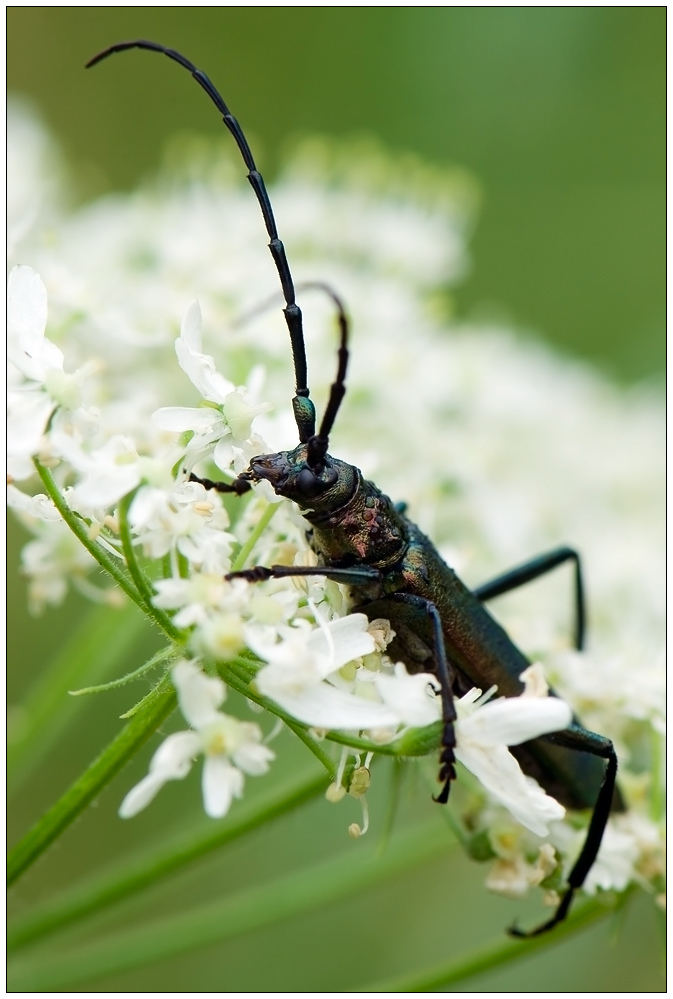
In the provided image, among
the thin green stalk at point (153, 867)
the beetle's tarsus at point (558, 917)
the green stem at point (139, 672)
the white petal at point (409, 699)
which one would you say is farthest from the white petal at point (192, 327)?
the beetle's tarsus at point (558, 917)

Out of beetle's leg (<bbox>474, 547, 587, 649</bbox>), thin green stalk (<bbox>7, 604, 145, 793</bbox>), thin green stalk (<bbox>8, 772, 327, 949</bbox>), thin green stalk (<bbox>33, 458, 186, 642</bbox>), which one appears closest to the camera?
thin green stalk (<bbox>33, 458, 186, 642</bbox>)

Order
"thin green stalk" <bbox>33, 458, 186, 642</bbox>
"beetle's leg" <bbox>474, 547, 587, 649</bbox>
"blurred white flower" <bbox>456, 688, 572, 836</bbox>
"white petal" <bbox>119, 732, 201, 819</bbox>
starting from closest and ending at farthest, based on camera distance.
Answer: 1. "white petal" <bbox>119, 732, 201, 819</bbox>
2. "thin green stalk" <bbox>33, 458, 186, 642</bbox>
3. "blurred white flower" <bbox>456, 688, 572, 836</bbox>
4. "beetle's leg" <bbox>474, 547, 587, 649</bbox>

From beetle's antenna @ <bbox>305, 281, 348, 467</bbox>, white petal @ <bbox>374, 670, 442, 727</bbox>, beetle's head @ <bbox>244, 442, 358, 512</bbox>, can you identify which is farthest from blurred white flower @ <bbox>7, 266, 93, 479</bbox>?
white petal @ <bbox>374, 670, 442, 727</bbox>

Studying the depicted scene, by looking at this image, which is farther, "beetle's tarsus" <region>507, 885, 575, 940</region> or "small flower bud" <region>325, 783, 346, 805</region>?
"beetle's tarsus" <region>507, 885, 575, 940</region>

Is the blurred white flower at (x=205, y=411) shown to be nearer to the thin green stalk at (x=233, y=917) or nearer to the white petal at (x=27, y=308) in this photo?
the white petal at (x=27, y=308)

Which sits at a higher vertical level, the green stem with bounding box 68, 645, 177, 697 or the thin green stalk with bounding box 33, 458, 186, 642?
the thin green stalk with bounding box 33, 458, 186, 642

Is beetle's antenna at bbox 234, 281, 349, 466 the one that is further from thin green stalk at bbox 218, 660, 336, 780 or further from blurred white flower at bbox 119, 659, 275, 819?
blurred white flower at bbox 119, 659, 275, 819

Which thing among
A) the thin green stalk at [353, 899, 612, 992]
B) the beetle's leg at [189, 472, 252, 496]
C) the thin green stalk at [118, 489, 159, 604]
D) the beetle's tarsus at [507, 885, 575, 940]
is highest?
the beetle's leg at [189, 472, 252, 496]
